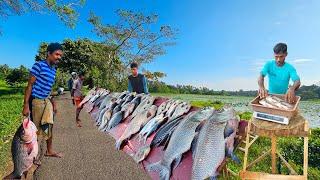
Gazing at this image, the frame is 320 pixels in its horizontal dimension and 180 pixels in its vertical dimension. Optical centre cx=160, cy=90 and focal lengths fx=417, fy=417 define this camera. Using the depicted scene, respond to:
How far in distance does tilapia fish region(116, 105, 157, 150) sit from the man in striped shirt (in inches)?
65.9

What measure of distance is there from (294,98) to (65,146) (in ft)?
21.6

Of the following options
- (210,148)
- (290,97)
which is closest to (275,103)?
(290,97)

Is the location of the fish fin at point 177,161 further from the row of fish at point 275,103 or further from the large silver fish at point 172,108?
the large silver fish at point 172,108

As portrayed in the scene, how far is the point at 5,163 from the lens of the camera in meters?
8.02

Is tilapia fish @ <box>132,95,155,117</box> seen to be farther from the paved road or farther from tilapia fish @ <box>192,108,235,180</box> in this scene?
tilapia fish @ <box>192,108,235,180</box>

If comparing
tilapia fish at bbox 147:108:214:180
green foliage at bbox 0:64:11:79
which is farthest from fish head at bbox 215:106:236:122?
green foliage at bbox 0:64:11:79

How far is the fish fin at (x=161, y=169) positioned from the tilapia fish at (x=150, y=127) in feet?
3.00

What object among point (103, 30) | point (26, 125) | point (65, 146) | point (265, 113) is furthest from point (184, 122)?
point (103, 30)

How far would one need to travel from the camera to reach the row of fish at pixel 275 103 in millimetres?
4462

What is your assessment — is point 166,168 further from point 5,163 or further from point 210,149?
point 5,163

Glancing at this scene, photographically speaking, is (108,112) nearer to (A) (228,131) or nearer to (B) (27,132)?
(B) (27,132)

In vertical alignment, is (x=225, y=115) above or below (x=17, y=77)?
below

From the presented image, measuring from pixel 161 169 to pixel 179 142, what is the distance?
36cm

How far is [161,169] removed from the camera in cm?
464
